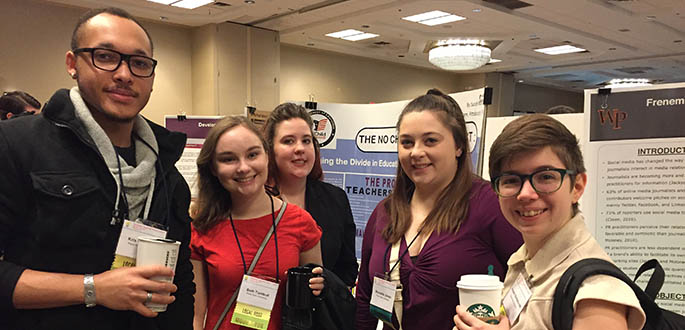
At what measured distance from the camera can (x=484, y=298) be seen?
125 centimetres

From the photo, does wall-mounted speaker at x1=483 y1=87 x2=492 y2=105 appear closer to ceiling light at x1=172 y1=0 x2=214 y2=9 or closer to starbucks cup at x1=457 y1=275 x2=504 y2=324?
starbucks cup at x1=457 y1=275 x2=504 y2=324

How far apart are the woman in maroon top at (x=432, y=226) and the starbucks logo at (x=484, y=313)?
431mm

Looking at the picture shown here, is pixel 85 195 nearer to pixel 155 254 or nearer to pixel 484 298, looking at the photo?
pixel 155 254

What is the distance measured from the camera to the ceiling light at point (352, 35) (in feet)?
32.3

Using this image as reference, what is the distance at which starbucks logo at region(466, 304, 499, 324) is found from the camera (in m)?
1.25

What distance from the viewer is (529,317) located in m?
1.18

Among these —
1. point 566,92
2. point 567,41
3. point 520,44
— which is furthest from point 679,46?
point 566,92

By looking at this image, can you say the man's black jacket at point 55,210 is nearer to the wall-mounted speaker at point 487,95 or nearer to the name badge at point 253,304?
the name badge at point 253,304

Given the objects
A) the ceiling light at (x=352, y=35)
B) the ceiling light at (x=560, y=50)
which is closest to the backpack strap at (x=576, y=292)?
the ceiling light at (x=352, y=35)

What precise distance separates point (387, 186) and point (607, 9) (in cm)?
611

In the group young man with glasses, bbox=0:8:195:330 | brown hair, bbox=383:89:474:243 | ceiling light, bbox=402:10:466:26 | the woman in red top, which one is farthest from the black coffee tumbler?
ceiling light, bbox=402:10:466:26

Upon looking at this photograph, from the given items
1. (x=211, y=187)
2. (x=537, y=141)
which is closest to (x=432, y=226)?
(x=537, y=141)

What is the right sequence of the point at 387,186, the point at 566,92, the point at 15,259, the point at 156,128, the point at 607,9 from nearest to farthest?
1. the point at 15,259
2. the point at 156,128
3. the point at 387,186
4. the point at 607,9
5. the point at 566,92

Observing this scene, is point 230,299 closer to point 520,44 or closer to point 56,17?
point 56,17
